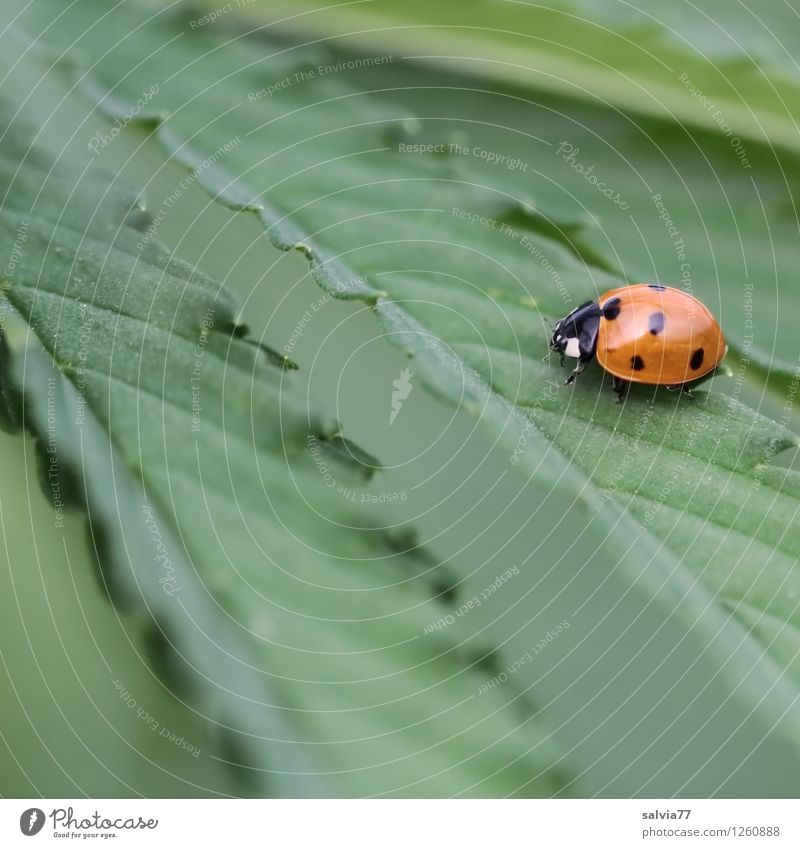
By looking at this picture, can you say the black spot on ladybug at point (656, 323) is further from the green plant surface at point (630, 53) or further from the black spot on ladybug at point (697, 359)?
the green plant surface at point (630, 53)

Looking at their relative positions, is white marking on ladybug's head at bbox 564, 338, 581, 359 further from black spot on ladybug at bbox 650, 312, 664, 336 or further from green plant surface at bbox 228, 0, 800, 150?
green plant surface at bbox 228, 0, 800, 150

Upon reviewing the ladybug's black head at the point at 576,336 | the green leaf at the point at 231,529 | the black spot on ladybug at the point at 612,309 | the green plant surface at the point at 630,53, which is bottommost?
the green leaf at the point at 231,529

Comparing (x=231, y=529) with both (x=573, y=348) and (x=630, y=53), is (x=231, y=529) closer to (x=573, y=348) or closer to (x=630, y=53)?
(x=573, y=348)

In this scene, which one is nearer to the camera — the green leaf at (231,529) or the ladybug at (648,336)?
the green leaf at (231,529)

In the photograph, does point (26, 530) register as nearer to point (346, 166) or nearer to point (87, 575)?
point (87, 575)

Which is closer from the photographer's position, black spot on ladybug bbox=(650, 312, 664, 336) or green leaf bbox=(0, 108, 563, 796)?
green leaf bbox=(0, 108, 563, 796)

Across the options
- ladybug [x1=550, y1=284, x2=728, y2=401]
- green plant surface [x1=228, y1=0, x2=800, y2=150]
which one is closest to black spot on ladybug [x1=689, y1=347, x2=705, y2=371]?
ladybug [x1=550, y1=284, x2=728, y2=401]

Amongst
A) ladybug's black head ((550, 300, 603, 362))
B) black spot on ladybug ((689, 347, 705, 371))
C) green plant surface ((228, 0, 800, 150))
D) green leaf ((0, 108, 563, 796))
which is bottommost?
green leaf ((0, 108, 563, 796))

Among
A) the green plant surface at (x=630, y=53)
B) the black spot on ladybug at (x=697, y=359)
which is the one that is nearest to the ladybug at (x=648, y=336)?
the black spot on ladybug at (x=697, y=359)

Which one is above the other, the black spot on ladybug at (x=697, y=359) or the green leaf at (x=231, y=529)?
the black spot on ladybug at (x=697, y=359)
